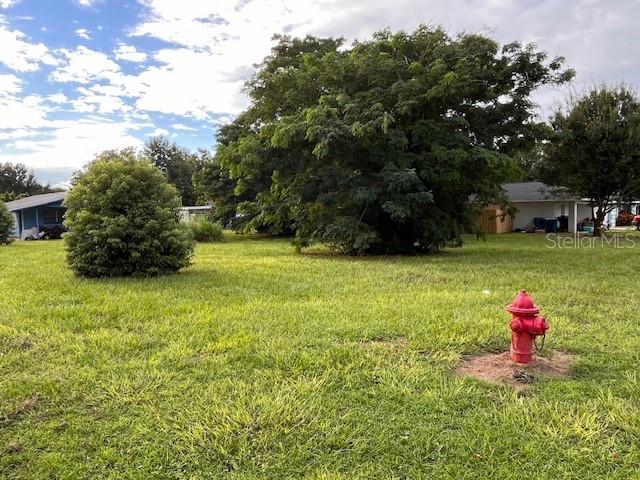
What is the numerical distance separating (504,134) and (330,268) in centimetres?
814

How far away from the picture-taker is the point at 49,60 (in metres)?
13.5

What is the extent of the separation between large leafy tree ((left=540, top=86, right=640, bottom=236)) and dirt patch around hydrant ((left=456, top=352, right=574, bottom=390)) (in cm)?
1878

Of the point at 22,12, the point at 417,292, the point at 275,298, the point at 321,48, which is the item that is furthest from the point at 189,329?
the point at 321,48

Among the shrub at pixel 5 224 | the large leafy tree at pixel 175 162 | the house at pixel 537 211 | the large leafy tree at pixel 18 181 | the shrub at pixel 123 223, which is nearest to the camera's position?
the shrub at pixel 123 223

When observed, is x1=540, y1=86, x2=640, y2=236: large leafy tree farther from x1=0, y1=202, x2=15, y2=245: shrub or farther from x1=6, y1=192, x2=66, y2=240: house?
x1=6, y1=192, x2=66, y2=240: house

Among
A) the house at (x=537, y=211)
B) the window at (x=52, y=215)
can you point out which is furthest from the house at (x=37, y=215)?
the house at (x=537, y=211)

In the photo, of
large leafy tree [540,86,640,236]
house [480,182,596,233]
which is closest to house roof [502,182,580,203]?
house [480,182,596,233]

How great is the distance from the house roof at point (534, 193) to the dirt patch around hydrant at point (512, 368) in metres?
24.3

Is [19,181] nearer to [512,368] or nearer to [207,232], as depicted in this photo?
[207,232]

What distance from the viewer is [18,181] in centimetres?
6050

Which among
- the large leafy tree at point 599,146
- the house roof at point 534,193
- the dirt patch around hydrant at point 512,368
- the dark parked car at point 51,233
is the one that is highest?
the large leafy tree at point 599,146

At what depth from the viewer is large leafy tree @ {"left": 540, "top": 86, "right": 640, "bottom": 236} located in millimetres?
21172

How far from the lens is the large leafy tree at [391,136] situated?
12.0 metres

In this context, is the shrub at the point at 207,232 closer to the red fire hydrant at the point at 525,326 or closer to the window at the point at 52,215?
the window at the point at 52,215
